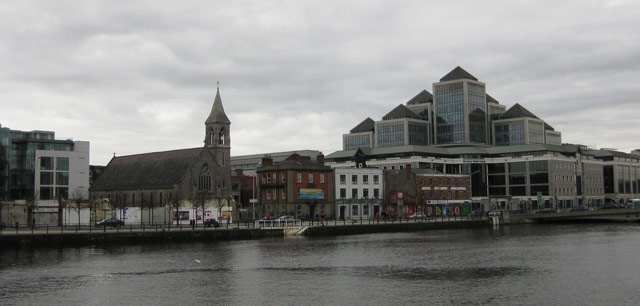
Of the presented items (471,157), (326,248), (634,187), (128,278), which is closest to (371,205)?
(326,248)

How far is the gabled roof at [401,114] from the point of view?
639ft

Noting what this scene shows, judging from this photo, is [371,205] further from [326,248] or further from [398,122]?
[398,122]

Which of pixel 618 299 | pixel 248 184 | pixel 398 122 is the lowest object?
pixel 618 299

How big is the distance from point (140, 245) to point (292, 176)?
131ft

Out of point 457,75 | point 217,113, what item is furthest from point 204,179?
point 457,75

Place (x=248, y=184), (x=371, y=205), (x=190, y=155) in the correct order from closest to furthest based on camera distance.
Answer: (x=190, y=155) < (x=371, y=205) < (x=248, y=184)

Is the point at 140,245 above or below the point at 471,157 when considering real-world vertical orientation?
below

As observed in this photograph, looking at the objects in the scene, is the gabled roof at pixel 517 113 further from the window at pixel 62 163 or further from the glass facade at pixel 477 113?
the window at pixel 62 163

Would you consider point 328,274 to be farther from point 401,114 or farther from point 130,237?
point 401,114

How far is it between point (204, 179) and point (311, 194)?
57.1ft

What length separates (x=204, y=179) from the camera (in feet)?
357

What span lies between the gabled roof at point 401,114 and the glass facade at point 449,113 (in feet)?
23.7

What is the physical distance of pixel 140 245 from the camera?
73.5m

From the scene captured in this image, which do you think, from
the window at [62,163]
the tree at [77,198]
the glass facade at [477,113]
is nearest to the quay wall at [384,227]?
the tree at [77,198]
